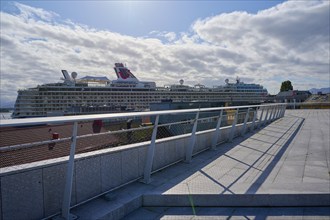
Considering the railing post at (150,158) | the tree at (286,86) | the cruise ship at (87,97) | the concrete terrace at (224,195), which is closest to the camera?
the concrete terrace at (224,195)

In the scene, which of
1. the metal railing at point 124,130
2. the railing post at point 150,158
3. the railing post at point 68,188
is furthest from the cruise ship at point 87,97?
the railing post at point 68,188

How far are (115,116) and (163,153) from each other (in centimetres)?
175

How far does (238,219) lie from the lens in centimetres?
305

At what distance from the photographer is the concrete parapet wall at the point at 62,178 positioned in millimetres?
2484

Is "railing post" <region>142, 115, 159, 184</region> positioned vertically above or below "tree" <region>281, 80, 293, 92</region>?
below

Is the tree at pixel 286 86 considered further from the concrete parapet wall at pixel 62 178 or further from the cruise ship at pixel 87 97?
the concrete parapet wall at pixel 62 178

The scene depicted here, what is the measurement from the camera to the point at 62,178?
2.94 m

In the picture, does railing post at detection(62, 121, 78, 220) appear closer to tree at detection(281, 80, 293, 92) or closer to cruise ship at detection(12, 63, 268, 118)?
cruise ship at detection(12, 63, 268, 118)

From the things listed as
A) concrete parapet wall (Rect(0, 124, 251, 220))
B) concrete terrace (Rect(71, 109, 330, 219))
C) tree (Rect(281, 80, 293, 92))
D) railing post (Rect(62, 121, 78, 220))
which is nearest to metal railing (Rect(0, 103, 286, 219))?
railing post (Rect(62, 121, 78, 220))

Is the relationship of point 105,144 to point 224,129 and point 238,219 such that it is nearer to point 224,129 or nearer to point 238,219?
point 238,219

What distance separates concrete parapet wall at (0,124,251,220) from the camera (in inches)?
97.8

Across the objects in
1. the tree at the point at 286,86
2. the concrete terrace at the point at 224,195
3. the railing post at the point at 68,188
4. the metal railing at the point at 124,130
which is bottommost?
the concrete terrace at the point at 224,195

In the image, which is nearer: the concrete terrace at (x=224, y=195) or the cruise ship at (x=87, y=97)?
the concrete terrace at (x=224, y=195)

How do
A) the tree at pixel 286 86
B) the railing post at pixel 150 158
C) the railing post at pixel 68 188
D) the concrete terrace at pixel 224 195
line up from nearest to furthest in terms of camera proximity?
the railing post at pixel 68 188 → the concrete terrace at pixel 224 195 → the railing post at pixel 150 158 → the tree at pixel 286 86
